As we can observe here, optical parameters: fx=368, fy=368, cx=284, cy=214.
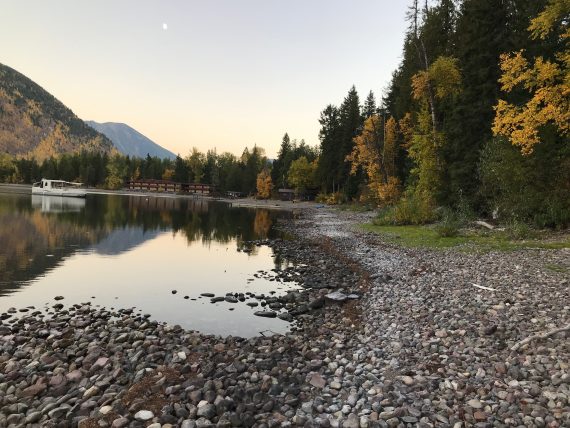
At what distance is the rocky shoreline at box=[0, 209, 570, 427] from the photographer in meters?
6.57

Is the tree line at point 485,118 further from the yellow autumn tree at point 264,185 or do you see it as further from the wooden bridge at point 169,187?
the wooden bridge at point 169,187

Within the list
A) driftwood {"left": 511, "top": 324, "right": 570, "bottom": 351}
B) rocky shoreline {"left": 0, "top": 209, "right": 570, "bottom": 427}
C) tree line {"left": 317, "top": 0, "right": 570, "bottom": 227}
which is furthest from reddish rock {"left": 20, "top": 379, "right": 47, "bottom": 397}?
tree line {"left": 317, "top": 0, "right": 570, "bottom": 227}

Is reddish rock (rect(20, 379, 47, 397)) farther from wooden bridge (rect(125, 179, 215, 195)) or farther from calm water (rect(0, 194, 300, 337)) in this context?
wooden bridge (rect(125, 179, 215, 195))

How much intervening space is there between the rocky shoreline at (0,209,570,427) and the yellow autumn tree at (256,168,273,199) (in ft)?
382

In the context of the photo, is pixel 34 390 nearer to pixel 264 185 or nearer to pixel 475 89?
pixel 475 89

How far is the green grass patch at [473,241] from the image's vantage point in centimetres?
1861

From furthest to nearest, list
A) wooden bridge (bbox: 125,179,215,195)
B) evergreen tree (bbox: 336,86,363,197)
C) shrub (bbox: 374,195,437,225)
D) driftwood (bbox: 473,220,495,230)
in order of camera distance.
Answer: wooden bridge (bbox: 125,179,215,195), evergreen tree (bbox: 336,86,363,197), shrub (bbox: 374,195,437,225), driftwood (bbox: 473,220,495,230)

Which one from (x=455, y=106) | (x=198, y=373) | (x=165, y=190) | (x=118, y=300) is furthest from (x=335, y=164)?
(x=165, y=190)

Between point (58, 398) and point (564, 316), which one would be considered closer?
point (58, 398)

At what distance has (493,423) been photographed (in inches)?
232

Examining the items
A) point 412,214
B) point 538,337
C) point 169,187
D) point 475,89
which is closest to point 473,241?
point 412,214

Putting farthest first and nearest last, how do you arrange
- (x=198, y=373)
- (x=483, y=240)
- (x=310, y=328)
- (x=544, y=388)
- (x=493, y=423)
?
1. (x=483, y=240)
2. (x=310, y=328)
3. (x=198, y=373)
4. (x=544, y=388)
5. (x=493, y=423)

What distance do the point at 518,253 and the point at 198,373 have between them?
1549cm

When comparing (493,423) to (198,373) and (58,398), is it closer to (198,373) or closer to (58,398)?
(198,373)
